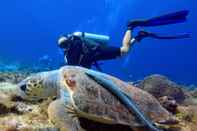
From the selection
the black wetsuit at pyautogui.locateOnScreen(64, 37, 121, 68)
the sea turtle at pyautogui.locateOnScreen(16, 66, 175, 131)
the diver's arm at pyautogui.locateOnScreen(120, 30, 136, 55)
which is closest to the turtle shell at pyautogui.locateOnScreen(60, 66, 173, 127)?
the sea turtle at pyautogui.locateOnScreen(16, 66, 175, 131)

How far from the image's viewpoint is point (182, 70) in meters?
52.5

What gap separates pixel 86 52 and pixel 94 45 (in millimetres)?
295

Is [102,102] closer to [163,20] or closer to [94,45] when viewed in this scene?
[94,45]

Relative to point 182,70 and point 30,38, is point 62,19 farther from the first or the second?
point 182,70

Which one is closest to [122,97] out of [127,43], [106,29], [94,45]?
[94,45]

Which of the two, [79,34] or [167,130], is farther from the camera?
[79,34]

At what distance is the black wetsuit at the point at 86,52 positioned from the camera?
6.31 meters

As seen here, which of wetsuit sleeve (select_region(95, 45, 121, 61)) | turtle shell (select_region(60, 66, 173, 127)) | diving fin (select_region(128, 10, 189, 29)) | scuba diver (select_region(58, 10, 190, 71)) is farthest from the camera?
diving fin (select_region(128, 10, 189, 29))

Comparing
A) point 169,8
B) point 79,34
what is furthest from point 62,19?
point 79,34

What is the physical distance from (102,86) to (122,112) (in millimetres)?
372

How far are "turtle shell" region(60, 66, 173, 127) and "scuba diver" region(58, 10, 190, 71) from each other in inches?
98.6

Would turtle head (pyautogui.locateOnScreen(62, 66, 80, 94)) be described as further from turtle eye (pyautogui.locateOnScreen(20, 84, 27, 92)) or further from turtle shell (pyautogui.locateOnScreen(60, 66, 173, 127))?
turtle eye (pyautogui.locateOnScreen(20, 84, 27, 92))

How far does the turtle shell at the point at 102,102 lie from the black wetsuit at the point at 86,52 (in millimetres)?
2499

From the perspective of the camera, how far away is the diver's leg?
3.22 metres
